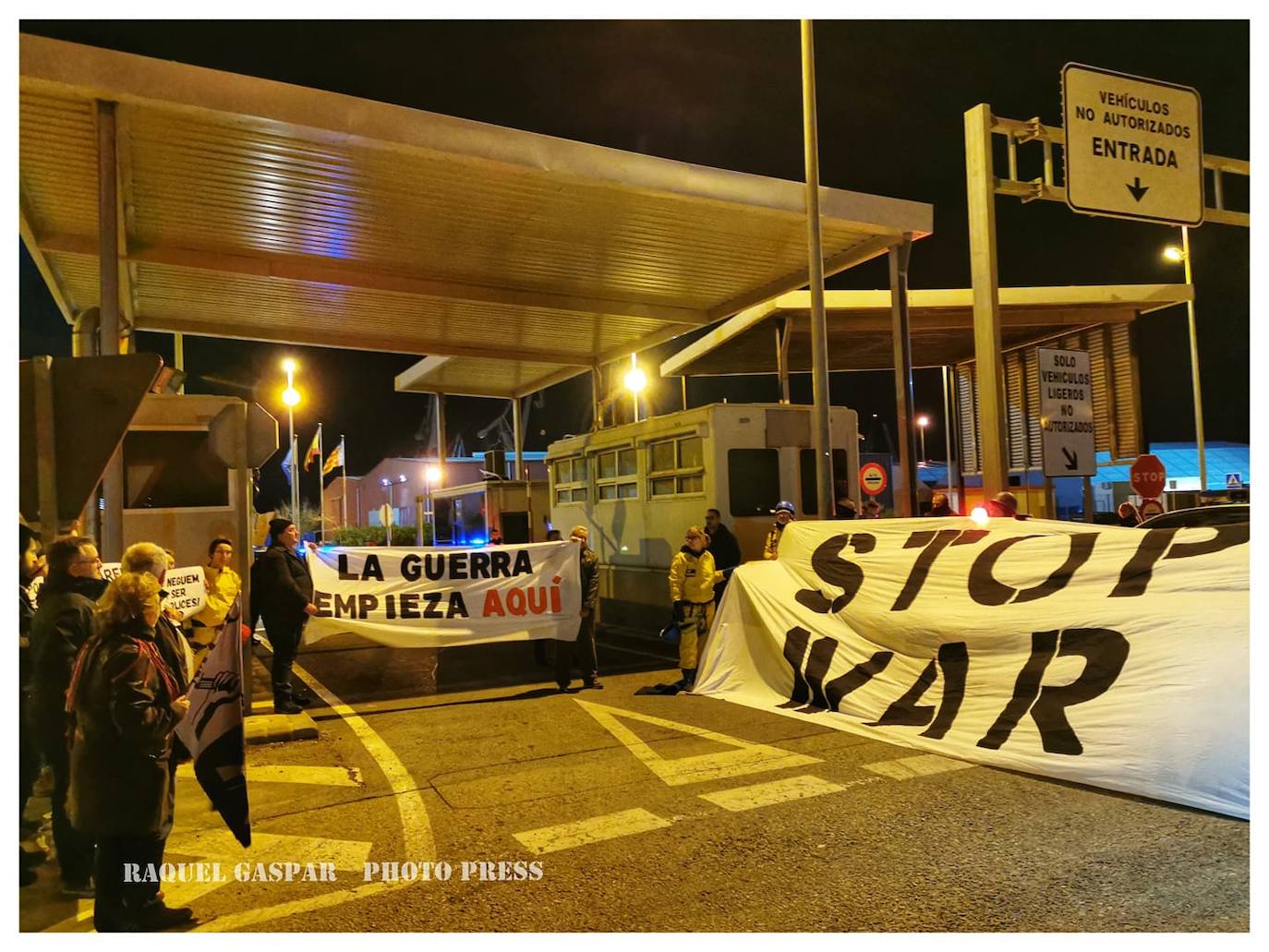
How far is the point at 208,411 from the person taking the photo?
868 cm

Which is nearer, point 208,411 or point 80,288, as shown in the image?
point 208,411

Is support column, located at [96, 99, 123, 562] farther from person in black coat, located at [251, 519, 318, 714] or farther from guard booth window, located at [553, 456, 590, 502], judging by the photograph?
guard booth window, located at [553, 456, 590, 502]

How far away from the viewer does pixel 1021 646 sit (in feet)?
21.6

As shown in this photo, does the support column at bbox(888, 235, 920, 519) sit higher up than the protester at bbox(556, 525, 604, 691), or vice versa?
the support column at bbox(888, 235, 920, 519)

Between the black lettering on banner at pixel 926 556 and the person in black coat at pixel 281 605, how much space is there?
5547mm

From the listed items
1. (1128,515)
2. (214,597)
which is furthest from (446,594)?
(1128,515)


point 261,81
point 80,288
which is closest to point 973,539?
point 261,81

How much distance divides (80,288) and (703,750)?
12912 mm

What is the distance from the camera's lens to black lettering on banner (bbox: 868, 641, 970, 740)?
6.91 metres

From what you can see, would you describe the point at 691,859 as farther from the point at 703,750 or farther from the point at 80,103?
the point at 80,103

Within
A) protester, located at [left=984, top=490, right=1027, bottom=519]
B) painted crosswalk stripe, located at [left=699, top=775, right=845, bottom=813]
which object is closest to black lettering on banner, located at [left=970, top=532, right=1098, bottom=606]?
protester, located at [left=984, top=490, right=1027, bottom=519]

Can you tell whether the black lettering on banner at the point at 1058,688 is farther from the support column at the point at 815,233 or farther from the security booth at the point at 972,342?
the security booth at the point at 972,342

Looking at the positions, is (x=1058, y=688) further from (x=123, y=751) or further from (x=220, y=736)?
(x=123, y=751)

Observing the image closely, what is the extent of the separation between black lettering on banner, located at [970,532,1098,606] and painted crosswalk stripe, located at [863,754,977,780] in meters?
1.22
